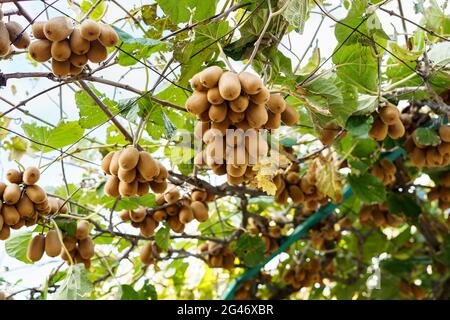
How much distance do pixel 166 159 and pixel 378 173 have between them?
74 centimetres

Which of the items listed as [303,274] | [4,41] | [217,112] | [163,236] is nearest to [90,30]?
[4,41]

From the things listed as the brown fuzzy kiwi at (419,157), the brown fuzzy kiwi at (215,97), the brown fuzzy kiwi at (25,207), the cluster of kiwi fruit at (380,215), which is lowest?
the brown fuzzy kiwi at (25,207)

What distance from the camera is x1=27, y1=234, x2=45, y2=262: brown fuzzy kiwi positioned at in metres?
1.63

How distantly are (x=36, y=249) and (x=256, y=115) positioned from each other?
81 cm

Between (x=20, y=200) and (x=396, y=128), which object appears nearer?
(x=20, y=200)

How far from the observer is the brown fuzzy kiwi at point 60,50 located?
3.79ft

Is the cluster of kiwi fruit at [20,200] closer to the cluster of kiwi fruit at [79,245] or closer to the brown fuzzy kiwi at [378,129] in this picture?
the cluster of kiwi fruit at [79,245]

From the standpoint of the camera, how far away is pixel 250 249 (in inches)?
92.3

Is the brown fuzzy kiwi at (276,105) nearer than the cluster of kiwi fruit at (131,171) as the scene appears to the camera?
Yes

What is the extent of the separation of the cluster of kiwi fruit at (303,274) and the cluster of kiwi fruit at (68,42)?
1797 millimetres

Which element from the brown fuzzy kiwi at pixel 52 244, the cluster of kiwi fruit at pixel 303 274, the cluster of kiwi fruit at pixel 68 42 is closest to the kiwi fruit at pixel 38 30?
the cluster of kiwi fruit at pixel 68 42

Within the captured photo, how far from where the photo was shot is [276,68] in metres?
1.38

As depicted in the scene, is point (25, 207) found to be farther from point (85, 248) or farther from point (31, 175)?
point (85, 248)

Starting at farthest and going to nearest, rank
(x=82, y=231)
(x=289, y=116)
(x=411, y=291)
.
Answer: (x=411, y=291), (x=82, y=231), (x=289, y=116)
